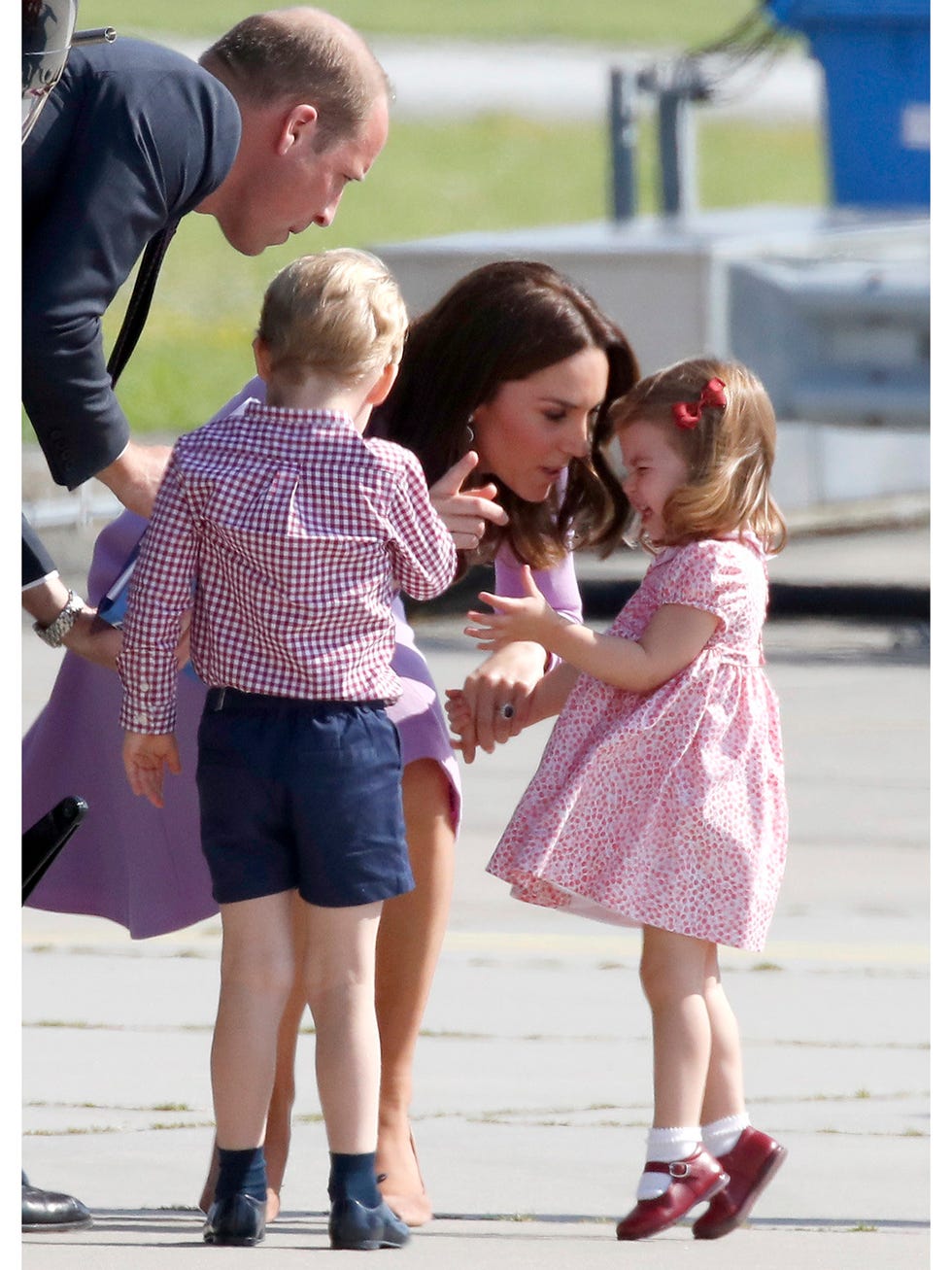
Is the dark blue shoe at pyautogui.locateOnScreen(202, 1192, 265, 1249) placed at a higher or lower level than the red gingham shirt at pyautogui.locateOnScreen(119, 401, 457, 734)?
lower

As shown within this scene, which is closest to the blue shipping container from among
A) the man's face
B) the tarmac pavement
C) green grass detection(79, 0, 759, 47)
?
the tarmac pavement

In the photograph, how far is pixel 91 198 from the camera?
3.23 metres

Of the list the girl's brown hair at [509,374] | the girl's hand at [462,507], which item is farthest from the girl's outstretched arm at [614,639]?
the girl's brown hair at [509,374]

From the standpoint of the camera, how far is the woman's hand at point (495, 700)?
3949 millimetres

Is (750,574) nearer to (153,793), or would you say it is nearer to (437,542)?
(437,542)

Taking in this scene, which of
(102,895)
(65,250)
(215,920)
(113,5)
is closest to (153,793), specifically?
(102,895)

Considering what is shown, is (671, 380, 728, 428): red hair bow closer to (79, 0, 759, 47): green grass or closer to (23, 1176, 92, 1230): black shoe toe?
(23, 1176, 92, 1230): black shoe toe

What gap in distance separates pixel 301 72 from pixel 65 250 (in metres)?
0.69

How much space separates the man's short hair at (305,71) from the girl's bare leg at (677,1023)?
1334 millimetres

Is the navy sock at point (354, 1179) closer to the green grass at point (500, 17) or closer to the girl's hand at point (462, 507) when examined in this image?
the girl's hand at point (462, 507)

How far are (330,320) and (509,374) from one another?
1.97 ft

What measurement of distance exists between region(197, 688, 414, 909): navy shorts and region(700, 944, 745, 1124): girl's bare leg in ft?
1.87

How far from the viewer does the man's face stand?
12.3 feet

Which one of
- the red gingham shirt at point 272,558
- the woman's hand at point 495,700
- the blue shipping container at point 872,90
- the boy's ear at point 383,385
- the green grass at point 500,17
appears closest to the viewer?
the red gingham shirt at point 272,558
